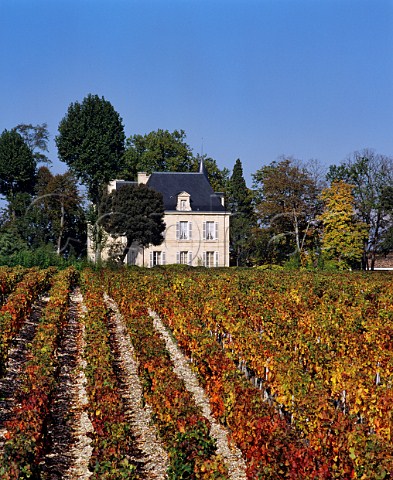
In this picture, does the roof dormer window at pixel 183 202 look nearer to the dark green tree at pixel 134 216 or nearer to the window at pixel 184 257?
the window at pixel 184 257

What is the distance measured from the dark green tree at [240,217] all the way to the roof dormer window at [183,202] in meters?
4.20

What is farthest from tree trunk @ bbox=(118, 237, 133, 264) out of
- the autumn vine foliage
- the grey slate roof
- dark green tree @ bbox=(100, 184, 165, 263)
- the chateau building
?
the autumn vine foliage

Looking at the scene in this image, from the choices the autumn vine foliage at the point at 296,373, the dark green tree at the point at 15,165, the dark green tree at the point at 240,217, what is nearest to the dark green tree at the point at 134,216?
the dark green tree at the point at 240,217

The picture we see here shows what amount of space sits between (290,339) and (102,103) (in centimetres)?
4934

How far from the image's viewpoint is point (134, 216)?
47.9 meters

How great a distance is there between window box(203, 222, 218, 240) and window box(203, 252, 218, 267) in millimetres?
1158

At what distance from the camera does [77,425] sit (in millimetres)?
12000

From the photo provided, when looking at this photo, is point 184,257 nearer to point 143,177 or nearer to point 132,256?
point 132,256

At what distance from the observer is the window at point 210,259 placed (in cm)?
5456

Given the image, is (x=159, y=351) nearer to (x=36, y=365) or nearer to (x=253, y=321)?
(x=36, y=365)

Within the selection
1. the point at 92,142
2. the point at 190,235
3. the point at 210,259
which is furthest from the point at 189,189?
Result: the point at 92,142

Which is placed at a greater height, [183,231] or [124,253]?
[183,231]

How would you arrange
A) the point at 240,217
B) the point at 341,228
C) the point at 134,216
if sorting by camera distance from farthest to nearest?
1. the point at 240,217
2. the point at 341,228
3. the point at 134,216

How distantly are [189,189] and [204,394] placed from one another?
4328 cm
